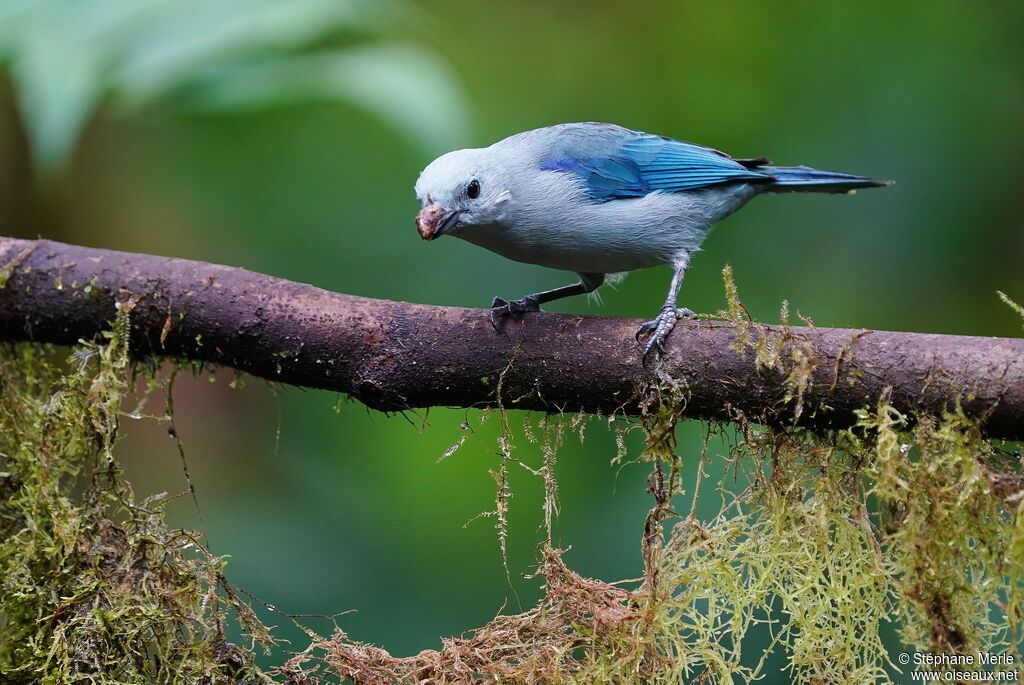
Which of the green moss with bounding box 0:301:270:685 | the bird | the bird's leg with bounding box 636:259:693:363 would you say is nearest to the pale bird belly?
the bird

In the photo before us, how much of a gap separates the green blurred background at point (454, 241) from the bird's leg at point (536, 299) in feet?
2.09

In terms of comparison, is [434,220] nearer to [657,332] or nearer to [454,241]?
[657,332]

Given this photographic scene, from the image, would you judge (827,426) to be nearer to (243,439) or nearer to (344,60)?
(344,60)

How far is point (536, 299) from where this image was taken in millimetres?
3162

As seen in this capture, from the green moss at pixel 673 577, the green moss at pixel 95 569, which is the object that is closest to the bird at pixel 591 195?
the green moss at pixel 673 577

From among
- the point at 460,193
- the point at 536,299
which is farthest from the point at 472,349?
the point at 536,299

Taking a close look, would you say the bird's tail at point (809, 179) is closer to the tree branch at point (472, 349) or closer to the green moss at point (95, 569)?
the tree branch at point (472, 349)

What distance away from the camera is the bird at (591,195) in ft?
9.63

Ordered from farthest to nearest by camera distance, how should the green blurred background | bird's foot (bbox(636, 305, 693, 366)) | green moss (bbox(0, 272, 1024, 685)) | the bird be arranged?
1. the green blurred background
2. the bird
3. bird's foot (bbox(636, 305, 693, 366))
4. green moss (bbox(0, 272, 1024, 685))

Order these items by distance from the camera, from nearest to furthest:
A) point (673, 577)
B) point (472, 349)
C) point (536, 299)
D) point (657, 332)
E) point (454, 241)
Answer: point (673, 577) < point (657, 332) < point (472, 349) < point (536, 299) < point (454, 241)

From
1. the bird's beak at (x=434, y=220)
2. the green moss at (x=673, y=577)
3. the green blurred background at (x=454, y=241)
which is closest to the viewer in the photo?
the green moss at (x=673, y=577)

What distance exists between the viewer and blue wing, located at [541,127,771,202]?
127 inches

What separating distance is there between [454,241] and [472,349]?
7.19 ft

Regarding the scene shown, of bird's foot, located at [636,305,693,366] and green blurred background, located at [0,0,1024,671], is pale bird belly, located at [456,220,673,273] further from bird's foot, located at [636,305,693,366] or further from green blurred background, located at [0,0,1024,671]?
bird's foot, located at [636,305,693,366]
